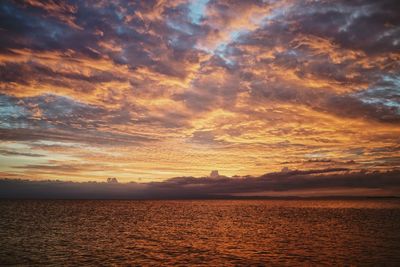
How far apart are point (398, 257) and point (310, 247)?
1077 centimetres

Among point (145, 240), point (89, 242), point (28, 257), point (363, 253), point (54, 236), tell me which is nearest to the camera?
point (28, 257)

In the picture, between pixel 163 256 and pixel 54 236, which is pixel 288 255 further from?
pixel 54 236

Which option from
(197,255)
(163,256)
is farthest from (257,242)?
(163,256)

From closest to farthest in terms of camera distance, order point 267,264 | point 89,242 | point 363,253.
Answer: point 267,264
point 363,253
point 89,242

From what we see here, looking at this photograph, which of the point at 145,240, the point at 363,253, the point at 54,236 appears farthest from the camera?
the point at 54,236

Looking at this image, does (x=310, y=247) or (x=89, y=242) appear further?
(x=89, y=242)

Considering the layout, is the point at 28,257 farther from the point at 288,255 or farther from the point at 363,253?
the point at 363,253

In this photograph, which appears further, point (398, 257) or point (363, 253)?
point (363, 253)

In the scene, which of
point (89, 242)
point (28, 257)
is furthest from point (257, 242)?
point (28, 257)

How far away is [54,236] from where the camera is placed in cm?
5606

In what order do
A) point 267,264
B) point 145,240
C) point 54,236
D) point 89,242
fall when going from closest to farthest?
point 267,264 < point 89,242 < point 145,240 < point 54,236

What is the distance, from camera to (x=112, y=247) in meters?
45.2

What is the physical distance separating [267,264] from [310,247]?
13.4 metres

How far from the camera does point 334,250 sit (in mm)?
43031
